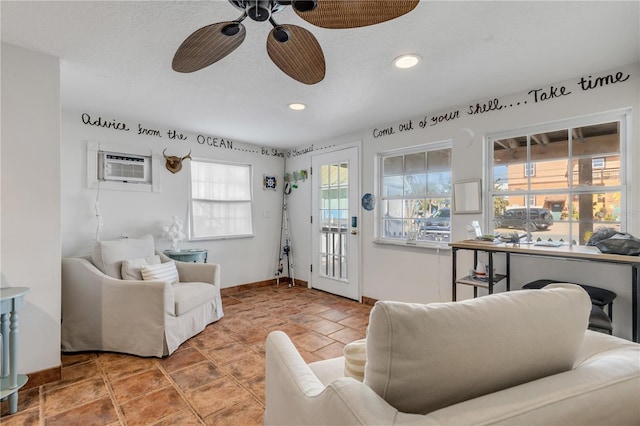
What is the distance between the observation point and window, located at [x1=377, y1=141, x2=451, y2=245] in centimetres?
324

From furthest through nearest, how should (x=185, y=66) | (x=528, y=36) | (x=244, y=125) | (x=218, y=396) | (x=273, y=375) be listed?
(x=244, y=125), (x=218, y=396), (x=528, y=36), (x=185, y=66), (x=273, y=375)

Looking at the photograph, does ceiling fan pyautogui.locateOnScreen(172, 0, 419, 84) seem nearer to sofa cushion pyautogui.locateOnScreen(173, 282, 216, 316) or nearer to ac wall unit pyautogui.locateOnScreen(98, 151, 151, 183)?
sofa cushion pyautogui.locateOnScreen(173, 282, 216, 316)

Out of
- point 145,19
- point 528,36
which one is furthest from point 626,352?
point 145,19

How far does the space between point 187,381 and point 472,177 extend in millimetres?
2961

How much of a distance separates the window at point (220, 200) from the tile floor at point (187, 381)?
1393mm

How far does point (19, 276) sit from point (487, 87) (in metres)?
3.72

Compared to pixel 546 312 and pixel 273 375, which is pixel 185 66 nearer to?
pixel 273 375

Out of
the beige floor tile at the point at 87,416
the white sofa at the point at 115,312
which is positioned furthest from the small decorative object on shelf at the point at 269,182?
the beige floor tile at the point at 87,416

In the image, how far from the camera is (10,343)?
177 centimetres

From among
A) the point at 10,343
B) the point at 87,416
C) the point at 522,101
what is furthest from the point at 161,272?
the point at 522,101

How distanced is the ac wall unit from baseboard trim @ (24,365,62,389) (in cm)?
198

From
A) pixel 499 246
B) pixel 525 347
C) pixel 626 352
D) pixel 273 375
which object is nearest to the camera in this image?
pixel 525 347

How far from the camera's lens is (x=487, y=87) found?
253 cm

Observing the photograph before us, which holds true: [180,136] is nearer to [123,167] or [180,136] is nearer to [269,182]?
[123,167]
